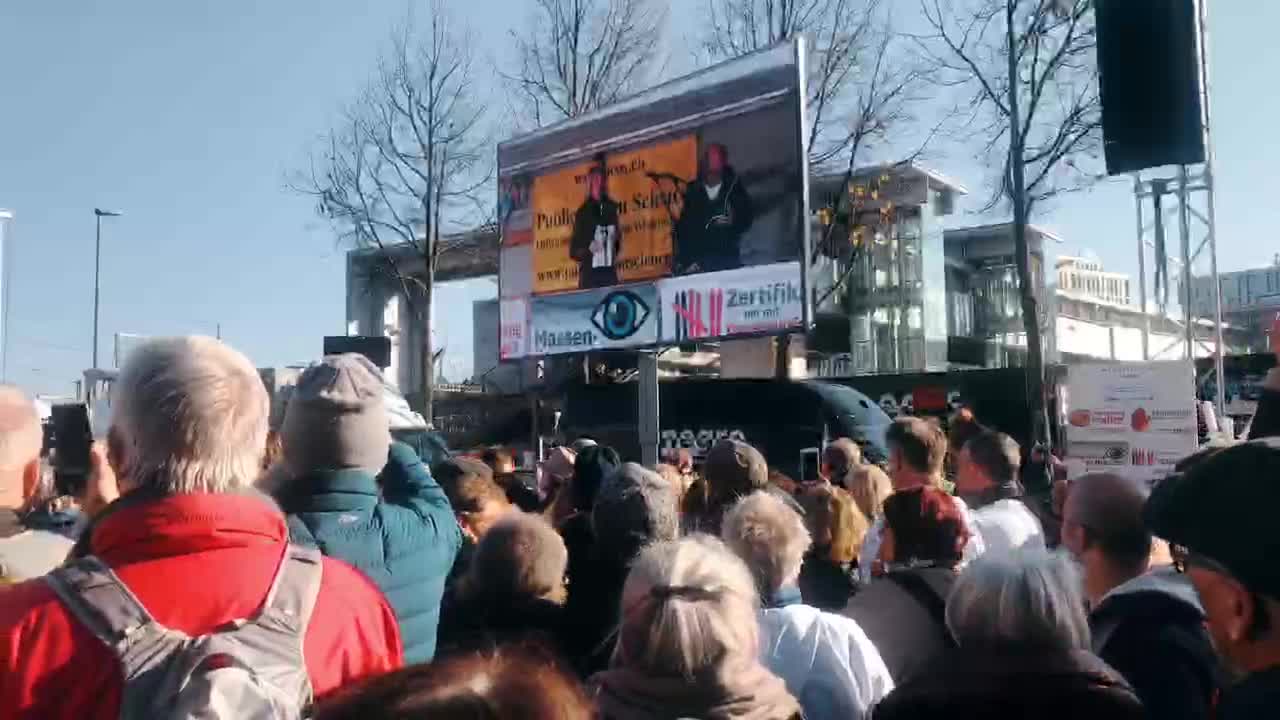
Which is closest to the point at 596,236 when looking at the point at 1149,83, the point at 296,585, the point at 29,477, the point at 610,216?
the point at 610,216

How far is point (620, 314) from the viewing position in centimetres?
1609

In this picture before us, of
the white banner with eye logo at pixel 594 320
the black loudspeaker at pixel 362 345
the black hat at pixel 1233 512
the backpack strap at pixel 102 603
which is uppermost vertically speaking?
the white banner with eye logo at pixel 594 320

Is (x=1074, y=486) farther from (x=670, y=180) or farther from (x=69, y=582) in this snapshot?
(x=670, y=180)

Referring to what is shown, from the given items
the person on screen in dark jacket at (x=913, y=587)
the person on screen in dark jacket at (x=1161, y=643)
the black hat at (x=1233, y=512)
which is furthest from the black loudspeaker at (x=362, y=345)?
the black hat at (x=1233, y=512)

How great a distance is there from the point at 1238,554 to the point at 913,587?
1.57 m

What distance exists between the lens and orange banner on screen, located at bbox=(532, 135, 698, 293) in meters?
15.5

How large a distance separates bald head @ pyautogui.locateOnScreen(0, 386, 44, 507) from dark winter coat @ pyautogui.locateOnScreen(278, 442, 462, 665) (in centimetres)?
54

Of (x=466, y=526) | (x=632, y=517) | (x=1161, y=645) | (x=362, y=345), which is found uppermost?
(x=362, y=345)

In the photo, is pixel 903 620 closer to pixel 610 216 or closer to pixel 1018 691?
pixel 1018 691

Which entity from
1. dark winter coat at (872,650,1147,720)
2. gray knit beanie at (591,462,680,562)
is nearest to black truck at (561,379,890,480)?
gray knit beanie at (591,462,680,562)

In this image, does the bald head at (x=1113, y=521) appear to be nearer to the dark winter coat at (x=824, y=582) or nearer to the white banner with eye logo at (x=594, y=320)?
the dark winter coat at (x=824, y=582)

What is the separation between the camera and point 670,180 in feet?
50.7

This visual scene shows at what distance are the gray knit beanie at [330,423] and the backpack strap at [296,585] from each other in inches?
31.3

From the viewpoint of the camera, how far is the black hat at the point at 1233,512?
2.09m
